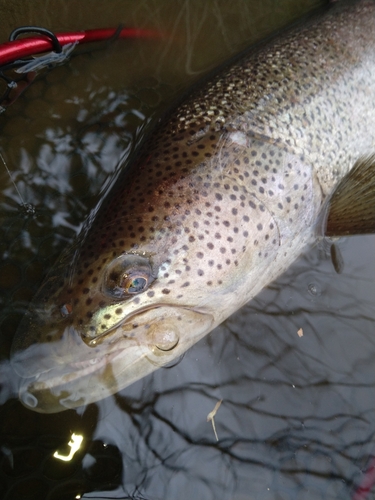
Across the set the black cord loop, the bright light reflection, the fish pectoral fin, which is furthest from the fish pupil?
the black cord loop

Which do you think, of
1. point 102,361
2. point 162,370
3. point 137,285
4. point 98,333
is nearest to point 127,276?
point 137,285

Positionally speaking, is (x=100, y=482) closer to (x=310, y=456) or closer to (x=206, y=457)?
(x=206, y=457)

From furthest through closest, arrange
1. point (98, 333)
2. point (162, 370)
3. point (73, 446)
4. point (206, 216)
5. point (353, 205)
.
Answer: point (353, 205) < point (162, 370) < point (73, 446) < point (206, 216) < point (98, 333)

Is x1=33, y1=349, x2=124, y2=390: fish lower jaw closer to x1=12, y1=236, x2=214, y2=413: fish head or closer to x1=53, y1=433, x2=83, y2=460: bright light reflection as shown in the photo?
x1=12, y1=236, x2=214, y2=413: fish head

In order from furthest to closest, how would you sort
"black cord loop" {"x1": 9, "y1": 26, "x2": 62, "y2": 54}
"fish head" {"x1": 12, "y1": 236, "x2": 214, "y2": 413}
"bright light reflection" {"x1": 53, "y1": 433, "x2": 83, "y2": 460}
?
"black cord loop" {"x1": 9, "y1": 26, "x2": 62, "y2": 54}
"bright light reflection" {"x1": 53, "y1": 433, "x2": 83, "y2": 460}
"fish head" {"x1": 12, "y1": 236, "x2": 214, "y2": 413}

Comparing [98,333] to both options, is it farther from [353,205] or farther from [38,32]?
[38,32]

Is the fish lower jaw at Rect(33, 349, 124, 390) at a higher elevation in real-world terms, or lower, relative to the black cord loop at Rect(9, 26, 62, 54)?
lower

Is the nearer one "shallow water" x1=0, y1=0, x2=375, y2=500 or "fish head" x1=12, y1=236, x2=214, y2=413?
"fish head" x1=12, y1=236, x2=214, y2=413
